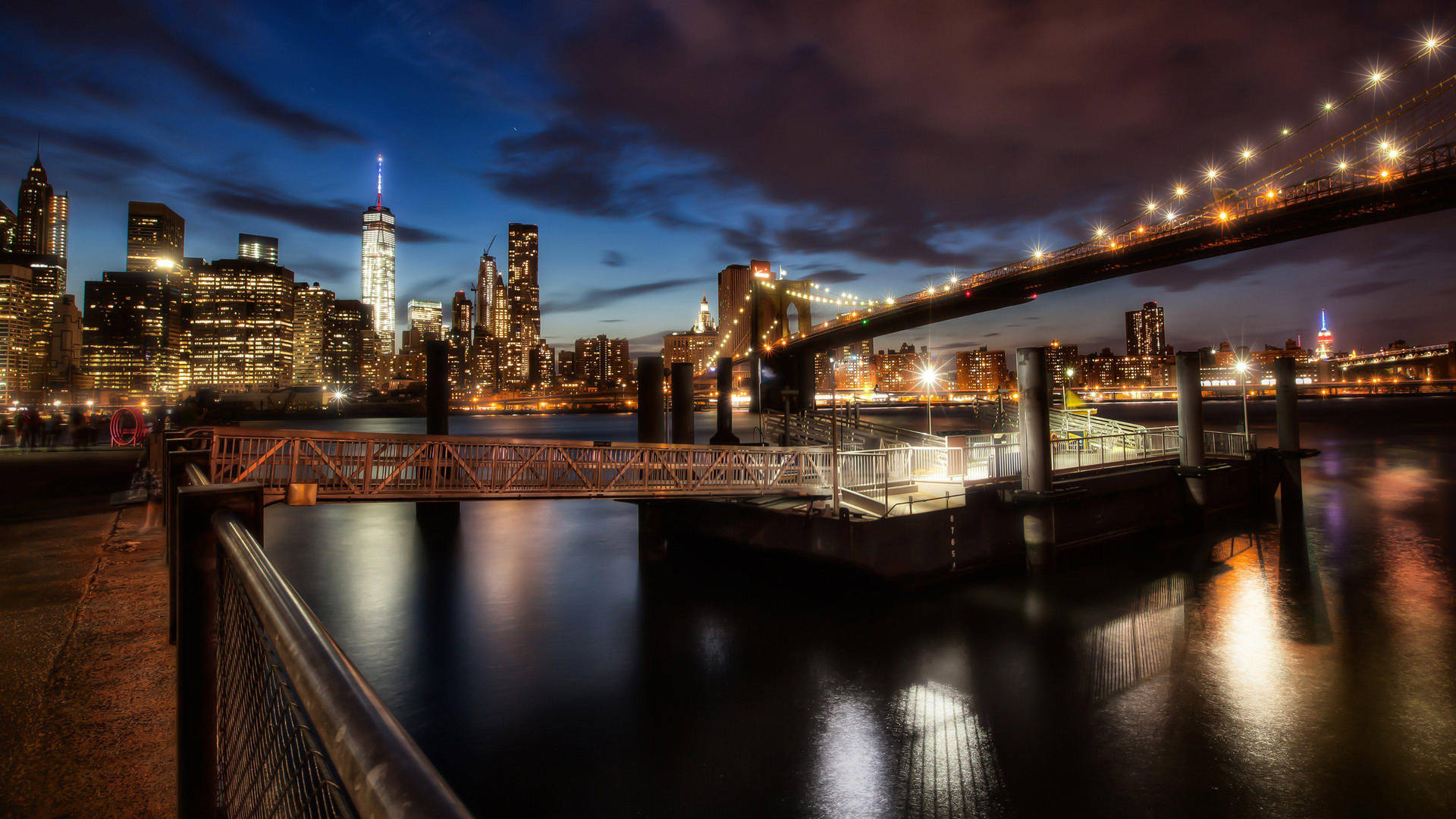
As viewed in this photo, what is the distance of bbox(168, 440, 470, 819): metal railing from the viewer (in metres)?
1.00

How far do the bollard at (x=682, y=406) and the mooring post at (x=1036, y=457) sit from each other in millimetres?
8979

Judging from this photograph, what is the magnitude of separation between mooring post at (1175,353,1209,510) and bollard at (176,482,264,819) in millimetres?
24509

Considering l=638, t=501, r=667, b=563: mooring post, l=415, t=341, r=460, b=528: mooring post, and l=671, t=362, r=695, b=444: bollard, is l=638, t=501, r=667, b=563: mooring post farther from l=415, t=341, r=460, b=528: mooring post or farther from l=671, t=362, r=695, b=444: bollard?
l=415, t=341, r=460, b=528: mooring post

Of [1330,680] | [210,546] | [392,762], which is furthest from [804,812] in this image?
[1330,680]

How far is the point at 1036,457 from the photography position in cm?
1681

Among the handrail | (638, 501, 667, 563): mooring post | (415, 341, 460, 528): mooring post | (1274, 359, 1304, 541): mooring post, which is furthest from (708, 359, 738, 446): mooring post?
the handrail

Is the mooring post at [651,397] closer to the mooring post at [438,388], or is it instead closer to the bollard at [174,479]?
the mooring post at [438,388]

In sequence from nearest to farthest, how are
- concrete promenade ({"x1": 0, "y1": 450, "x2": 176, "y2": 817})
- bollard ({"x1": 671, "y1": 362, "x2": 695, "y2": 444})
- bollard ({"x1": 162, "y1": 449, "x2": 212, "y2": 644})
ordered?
concrete promenade ({"x1": 0, "y1": 450, "x2": 176, "y2": 817}) → bollard ({"x1": 162, "y1": 449, "x2": 212, "y2": 644}) → bollard ({"x1": 671, "y1": 362, "x2": 695, "y2": 444})

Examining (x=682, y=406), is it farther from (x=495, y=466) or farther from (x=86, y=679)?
(x=86, y=679)

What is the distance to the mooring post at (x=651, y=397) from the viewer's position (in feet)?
64.7

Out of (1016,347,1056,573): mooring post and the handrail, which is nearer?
the handrail

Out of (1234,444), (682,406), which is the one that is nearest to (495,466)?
(682,406)

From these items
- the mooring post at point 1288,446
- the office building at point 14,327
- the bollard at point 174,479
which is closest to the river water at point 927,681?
the mooring post at point 1288,446

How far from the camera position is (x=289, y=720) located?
184 centimetres
